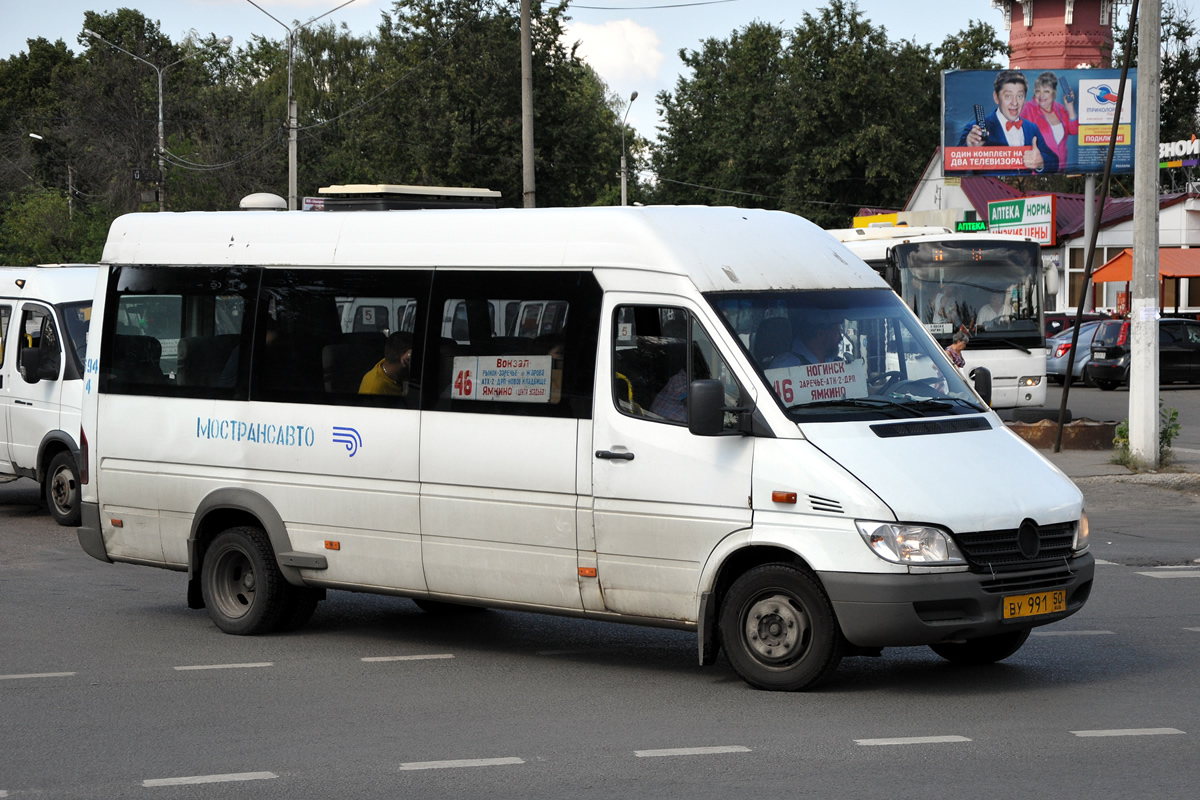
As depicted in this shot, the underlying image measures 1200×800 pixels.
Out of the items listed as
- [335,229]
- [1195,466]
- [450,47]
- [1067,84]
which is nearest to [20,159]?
[450,47]

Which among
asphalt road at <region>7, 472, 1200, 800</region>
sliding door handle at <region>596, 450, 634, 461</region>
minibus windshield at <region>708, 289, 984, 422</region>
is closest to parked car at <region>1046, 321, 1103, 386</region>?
asphalt road at <region>7, 472, 1200, 800</region>

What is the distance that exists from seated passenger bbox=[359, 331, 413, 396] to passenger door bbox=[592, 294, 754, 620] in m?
1.28

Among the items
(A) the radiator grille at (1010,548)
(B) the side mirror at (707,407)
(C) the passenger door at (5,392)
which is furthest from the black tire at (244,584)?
(C) the passenger door at (5,392)

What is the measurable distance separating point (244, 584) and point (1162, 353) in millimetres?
31022

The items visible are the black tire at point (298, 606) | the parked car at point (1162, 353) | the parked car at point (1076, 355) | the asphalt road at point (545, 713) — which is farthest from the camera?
the parked car at point (1076, 355)

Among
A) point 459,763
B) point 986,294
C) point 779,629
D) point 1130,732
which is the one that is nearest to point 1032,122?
point 986,294

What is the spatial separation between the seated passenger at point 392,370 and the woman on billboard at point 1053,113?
37.4 m

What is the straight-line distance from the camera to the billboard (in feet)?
140

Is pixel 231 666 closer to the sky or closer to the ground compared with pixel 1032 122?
closer to the ground

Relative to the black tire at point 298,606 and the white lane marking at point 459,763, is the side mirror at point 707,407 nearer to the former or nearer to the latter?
the white lane marking at point 459,763

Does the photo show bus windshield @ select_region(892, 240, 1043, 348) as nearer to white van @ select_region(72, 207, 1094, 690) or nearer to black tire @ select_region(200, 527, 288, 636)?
white van @ select_region(72, 207, 1094, 690)

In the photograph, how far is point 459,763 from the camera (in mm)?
6309

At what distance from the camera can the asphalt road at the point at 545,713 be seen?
19.7 feet

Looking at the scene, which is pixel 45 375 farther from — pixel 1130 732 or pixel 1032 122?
pixel 1032 122
